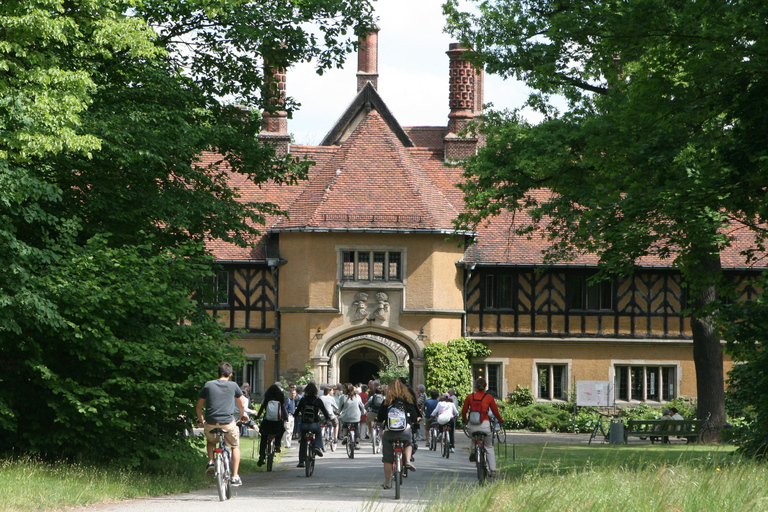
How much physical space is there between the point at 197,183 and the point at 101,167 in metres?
2.05

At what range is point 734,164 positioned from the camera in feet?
43.8

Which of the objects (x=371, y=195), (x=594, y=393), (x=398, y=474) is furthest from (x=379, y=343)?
(x=398, y=474)

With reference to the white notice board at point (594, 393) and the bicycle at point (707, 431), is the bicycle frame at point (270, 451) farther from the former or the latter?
the white notice board at point (594, 393)

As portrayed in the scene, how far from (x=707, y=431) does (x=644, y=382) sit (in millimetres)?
9081

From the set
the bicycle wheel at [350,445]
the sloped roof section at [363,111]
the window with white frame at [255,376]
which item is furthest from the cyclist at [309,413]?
the sloped roof section at [363,111]

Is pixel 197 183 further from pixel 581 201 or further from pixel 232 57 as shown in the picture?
pixel 581 201

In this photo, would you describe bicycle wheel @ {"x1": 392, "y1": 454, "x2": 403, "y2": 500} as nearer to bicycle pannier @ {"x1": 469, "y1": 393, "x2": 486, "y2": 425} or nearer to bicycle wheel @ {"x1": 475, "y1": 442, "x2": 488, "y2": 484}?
bicycle wheel @ {"x1": 475, "y1": 442, "x2": 488, "y2": 484}

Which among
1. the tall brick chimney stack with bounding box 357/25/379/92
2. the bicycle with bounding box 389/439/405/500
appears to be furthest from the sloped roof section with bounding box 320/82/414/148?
the bicycle with bounding box 389/439/405/500

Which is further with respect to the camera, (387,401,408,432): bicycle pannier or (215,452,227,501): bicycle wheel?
(387,401,408,432): bicycle pannier

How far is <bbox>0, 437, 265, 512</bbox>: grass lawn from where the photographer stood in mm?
→ 10922

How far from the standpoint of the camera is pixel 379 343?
3262 cm

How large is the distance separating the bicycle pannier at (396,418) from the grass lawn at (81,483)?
2402mm

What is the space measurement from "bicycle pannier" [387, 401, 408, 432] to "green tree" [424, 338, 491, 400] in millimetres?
17893

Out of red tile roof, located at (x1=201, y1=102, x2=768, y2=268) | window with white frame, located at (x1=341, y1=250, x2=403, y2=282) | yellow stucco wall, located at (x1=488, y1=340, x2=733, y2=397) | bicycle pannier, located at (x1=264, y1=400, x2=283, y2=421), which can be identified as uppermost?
red tile roof, located at (x1=201, y1=102, x2=768, y2=268)
